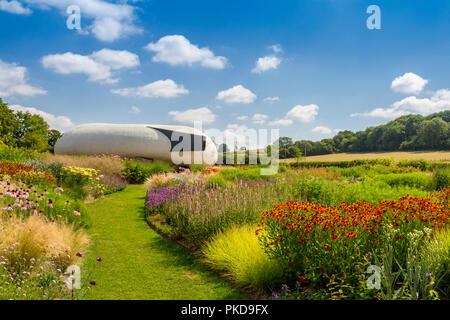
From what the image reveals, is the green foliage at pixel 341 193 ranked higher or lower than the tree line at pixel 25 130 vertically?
lower

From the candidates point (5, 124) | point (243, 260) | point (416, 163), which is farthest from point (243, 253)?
point (5, 124)

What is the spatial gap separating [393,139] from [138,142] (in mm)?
36587

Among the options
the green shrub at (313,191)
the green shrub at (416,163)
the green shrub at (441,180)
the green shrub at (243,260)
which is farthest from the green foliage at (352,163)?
the green shrub at (243,260)

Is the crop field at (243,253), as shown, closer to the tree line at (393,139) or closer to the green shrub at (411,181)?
the green shrub at (411,181)

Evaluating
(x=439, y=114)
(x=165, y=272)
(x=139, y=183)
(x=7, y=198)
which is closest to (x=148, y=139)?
(x=139, y=183)

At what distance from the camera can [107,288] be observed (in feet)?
12.3

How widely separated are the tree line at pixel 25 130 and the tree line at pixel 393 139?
99.0 feet

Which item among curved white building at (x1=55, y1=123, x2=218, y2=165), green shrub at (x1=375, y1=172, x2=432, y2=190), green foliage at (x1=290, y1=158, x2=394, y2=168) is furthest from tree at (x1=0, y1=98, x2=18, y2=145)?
green shrub at (x1=375, y1=172, x2=432, y2=190)

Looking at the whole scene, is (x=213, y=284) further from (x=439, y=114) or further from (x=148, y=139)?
(x=439, y=114)

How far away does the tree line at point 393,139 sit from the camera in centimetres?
3769

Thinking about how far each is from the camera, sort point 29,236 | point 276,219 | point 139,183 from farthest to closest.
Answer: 1. point 139,183
2. point 29,236
3. point 276,219

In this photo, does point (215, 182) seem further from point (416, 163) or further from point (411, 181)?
point (416, 163)

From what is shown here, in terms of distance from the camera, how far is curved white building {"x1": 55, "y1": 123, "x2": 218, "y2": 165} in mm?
29359
